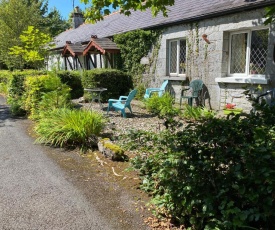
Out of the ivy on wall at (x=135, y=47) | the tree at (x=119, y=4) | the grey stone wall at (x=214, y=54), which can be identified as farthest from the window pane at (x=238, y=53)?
the tree at (x=119, y=4)

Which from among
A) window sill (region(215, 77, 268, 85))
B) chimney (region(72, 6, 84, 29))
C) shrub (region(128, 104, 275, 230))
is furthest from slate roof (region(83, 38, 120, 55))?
chimney (region(72, 6, 84, 29))

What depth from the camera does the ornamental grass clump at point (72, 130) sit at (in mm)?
5820

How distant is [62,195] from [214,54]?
24.7 ft

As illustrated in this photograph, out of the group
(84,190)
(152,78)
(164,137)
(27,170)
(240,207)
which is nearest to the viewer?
(240,207)

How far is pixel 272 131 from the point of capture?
8.18 ft

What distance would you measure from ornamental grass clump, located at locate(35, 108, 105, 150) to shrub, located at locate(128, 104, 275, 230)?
3073 millimetres

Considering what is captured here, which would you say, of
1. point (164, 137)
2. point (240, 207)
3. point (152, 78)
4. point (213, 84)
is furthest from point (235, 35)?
point (240, 207)

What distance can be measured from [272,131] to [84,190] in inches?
102

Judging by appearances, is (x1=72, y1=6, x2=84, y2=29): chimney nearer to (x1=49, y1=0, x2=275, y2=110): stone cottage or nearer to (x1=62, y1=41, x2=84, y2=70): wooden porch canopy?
(x1=62, y1=41, x2=84, y2=70): wooden porch canopy

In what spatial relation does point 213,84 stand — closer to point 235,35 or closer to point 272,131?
point 235,35

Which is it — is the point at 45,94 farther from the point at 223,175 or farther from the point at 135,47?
the point at 223,175

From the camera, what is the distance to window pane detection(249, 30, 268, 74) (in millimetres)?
8136

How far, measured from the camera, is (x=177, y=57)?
11227 millimetres

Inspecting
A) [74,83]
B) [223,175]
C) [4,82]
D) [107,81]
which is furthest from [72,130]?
[4,82]
